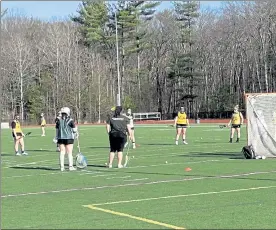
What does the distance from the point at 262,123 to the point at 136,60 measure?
239 ft

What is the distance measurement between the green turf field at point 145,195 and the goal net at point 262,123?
1165mm

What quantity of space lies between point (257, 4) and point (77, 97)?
2588cm

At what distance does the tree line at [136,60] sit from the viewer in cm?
8194

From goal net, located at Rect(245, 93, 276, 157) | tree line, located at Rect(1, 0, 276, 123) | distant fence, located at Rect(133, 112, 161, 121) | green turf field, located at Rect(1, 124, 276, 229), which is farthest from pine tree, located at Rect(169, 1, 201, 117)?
green turf field, located at Rect(1, 124, 276, 229)

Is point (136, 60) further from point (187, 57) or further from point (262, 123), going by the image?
point (262, 123)

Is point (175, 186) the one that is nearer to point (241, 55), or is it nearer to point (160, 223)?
point (160, 223)

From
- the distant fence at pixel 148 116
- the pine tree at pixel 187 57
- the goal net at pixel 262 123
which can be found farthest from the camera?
the pine tree at pixel 187 57

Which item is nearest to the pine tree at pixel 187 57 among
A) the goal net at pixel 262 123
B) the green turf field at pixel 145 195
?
the goal net at pixel 262 123

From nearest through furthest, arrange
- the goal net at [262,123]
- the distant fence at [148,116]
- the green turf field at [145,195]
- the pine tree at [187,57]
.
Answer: the green turf field at [145,195], the goal net at [262,123], the distant fence at [148,116], the pine tree at [187,57]

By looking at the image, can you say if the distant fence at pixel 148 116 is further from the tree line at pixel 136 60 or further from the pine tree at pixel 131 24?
the pine tree at pixel 131 24

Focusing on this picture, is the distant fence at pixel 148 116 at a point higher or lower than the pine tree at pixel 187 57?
lower

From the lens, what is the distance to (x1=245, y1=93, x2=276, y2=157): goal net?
68.3 ft

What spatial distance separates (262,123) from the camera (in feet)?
69.5

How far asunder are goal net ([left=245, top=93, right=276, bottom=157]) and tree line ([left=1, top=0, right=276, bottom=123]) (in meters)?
57.4
